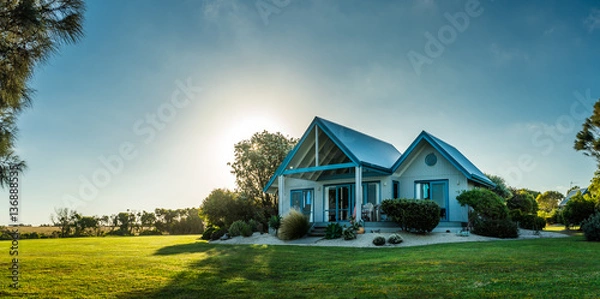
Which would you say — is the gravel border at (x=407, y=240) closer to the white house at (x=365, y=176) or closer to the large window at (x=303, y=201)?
the white house at (x=365, y=176)

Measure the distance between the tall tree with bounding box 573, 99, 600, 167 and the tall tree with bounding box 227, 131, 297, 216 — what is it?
61.0 feet

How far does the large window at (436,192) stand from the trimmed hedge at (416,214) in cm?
312

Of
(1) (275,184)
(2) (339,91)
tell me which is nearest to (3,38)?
(2) (339,91)

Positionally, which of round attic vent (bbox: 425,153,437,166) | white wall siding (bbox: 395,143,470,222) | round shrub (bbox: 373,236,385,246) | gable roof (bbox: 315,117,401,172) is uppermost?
gable roof (bbox: 315,117,401,172)

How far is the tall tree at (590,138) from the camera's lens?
57.1ft

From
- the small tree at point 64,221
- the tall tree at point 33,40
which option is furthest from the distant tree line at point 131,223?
the tall tree at point 33,40

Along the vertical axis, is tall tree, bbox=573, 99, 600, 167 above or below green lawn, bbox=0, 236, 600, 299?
above

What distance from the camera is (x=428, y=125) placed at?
22891mm

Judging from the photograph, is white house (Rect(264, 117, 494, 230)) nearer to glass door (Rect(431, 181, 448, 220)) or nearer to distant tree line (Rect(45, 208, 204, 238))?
glass door (Rect(431, 181, 448, 220))

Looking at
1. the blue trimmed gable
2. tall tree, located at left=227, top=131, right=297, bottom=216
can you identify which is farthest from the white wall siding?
tall tree, located at left=227, top=131, right=297, bottom=216

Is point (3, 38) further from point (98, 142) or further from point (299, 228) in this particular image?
point (299, 228)

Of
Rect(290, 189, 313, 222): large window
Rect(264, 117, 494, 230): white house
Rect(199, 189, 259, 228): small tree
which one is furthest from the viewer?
Rect(199, 189, 259, 228): small tree

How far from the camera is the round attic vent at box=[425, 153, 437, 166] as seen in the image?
68.0 feet

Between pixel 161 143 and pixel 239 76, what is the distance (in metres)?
4.12
